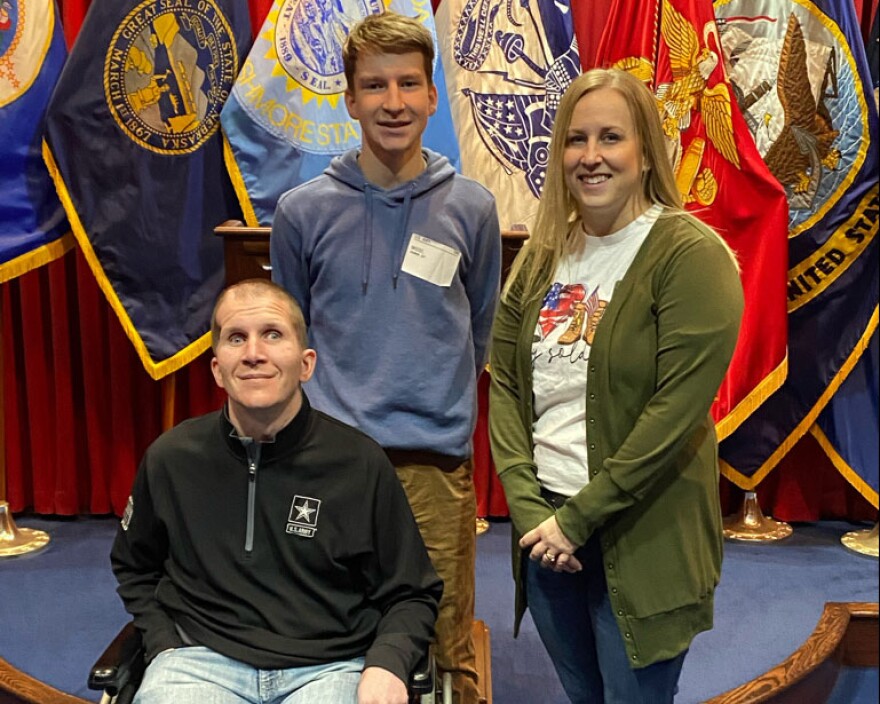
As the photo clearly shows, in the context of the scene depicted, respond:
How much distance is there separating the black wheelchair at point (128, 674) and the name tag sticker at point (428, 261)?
732 mm

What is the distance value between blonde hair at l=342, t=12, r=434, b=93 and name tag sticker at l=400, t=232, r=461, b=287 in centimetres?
36

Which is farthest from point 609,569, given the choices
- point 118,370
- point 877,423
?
point 118,370

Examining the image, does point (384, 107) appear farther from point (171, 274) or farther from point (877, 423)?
point (171, 274)

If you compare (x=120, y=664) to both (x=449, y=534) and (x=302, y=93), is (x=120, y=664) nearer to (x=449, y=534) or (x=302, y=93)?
(x=449, y=534)

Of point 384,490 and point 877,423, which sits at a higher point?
point 877,423

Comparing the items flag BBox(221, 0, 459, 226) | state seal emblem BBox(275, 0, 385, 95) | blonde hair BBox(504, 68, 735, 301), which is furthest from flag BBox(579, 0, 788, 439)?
blonde hair BBox(504, 68, 735, 301)

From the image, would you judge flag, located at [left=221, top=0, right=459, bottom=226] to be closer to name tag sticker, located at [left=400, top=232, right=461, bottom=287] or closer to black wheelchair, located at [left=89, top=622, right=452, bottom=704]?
name tag sticker, located at [left=400, top=232, right=461, bottom=287]

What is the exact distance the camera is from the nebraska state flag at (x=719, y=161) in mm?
3568

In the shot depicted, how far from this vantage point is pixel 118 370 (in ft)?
13.0

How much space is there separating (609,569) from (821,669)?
4.94 feet

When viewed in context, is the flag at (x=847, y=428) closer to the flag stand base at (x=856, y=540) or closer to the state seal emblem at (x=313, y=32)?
the flag stand base at (x=856, y=540)

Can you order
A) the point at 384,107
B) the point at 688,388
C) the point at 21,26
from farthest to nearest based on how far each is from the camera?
the point at 21,26
the point at 384,107
the point at 688,388

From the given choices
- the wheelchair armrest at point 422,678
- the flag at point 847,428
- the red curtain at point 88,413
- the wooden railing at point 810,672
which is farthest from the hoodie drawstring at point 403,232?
the flag at point 847,428

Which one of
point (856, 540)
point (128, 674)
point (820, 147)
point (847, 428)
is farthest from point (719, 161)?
point (128, 674)
